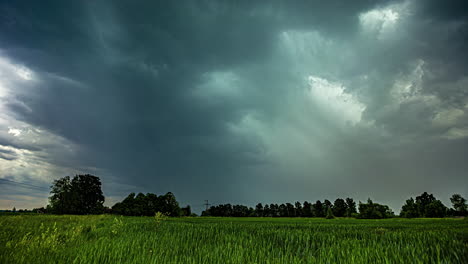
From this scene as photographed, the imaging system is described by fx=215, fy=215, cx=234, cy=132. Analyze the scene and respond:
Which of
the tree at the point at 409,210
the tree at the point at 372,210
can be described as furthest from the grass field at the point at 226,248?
the tree at the point at 409,210

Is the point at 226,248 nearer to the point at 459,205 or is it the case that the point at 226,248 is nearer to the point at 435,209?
the point at 435,209

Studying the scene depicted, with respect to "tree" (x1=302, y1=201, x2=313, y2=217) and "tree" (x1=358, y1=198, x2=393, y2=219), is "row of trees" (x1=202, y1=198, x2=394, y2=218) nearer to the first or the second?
"tree" (x1=302, y1=201, x2=313, y2=217)

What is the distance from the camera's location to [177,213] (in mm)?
72500

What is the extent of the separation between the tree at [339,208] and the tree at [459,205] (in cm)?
4023

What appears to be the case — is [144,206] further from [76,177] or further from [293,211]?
[293,211]

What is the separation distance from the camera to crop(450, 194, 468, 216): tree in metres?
75.8

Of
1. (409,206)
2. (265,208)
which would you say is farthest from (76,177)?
(409,206)

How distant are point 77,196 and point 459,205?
12838 centimetres

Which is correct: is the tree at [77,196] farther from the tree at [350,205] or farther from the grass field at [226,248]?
the tree at [350,205]

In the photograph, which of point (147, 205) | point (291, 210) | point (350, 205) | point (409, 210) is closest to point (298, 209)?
point (291, 210)

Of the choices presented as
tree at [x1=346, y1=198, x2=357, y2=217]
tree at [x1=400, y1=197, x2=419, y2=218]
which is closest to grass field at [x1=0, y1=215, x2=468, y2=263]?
tree at [x1=400, y1=197, x2=419, y2=218]

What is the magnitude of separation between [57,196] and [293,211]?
103371 mm

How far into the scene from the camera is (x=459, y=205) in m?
76.9

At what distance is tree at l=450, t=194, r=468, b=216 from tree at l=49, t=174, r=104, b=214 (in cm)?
12312
